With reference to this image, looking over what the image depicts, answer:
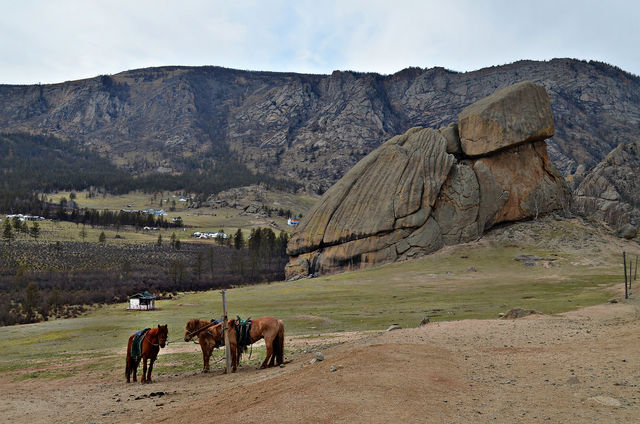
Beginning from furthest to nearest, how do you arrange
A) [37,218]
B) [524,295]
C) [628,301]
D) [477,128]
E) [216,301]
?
[37,218]
[477,128]
[216,301]
[524,295]
[628,301]

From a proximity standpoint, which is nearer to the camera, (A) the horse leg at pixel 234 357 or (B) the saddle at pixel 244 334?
(A) the horse leg at pixel 234 357

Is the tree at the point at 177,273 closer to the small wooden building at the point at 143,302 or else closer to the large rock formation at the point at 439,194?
the large rock formation at the point at 439,194

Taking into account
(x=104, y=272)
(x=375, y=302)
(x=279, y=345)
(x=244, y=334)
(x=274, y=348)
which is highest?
(x=244, y=334)

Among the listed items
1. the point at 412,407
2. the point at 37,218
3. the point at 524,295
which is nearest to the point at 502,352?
the point at 412,407

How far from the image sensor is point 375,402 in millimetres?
11195

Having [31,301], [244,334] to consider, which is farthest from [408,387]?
[31,301]

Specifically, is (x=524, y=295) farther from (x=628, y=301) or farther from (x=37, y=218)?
(x=37, y=218)

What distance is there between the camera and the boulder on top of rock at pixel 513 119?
84.6 metres

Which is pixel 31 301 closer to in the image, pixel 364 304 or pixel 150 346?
pixel 364 304

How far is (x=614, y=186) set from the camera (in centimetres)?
17288

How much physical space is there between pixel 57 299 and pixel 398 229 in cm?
5362

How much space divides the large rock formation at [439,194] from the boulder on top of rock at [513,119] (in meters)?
0.18

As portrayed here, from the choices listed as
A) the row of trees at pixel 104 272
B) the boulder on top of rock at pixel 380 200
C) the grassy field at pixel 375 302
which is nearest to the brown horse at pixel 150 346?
the grassy field at pixel 375 302

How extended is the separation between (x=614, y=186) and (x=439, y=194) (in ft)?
407
